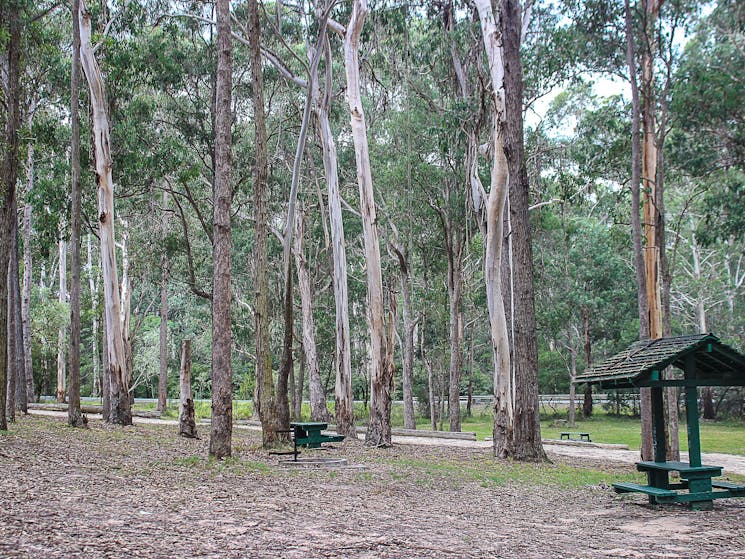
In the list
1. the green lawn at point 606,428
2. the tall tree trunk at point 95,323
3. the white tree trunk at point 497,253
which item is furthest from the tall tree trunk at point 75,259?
the tall tree trunk at point 95,323

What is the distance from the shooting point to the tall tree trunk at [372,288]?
52.4ft

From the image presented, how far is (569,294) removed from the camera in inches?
1248

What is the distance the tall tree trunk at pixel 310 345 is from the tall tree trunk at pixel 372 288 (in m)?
7.71

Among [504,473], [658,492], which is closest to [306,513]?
[658,492]

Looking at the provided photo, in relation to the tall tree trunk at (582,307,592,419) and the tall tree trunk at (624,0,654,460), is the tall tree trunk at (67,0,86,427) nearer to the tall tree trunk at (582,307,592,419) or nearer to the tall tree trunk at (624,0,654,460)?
the tall tree trunk at (624,0,654,460)

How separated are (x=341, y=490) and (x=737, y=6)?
1541 centimetres

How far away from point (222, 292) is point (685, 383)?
627cm

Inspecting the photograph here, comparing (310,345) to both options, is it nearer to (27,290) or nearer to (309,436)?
(27,290)

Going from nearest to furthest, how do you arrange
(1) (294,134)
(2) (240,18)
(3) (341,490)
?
(3) (341,490) → (2) (240,18) → (1) (294,134)

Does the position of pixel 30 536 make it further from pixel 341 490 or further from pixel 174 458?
pixel 174 458

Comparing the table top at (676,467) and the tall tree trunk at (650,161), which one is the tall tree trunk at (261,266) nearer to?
the table top at (676,467)

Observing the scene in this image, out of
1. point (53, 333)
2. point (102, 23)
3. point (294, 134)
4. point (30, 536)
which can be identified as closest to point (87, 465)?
point (30, 536)

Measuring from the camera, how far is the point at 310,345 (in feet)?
81.6

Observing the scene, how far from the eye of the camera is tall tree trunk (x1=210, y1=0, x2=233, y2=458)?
10.6 m
